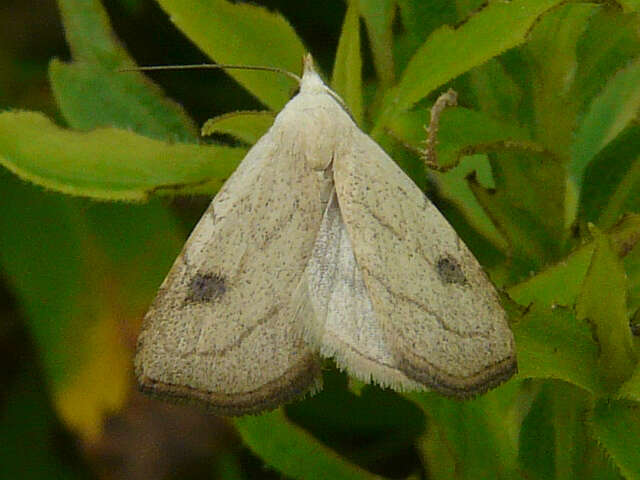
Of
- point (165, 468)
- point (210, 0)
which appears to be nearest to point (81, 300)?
point (165, 468)

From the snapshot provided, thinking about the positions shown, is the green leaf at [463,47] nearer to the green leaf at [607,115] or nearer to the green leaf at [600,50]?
the green leaf at [600,50]

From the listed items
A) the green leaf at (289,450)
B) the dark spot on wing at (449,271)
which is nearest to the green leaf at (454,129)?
the dark spot on wing at (449,271)

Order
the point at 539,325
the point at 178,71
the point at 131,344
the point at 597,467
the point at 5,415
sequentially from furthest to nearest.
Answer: the point at 178,71 → the point at 5,415 → the point at 131,344 → the point at 597,467 → the point at 539,325

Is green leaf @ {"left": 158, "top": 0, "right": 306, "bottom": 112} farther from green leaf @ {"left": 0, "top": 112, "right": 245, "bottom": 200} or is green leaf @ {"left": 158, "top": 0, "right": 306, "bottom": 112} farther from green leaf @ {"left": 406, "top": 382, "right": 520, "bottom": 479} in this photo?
green leaf @ {"left": 406, "top": 382, "right": 520, "bottom": 479}

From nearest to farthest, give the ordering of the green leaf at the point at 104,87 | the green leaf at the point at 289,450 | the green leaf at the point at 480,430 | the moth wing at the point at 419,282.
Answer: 1. the moth wing at the point at 419,282
2. the green leaf at the point at 480,430
3. the green leaf at the point at 289,450
4. the green leaf at the point at 104,87

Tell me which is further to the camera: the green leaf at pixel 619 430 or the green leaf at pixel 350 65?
the green leaf at pixel 350 65

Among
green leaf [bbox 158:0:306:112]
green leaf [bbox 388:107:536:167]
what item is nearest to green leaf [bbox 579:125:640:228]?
green leaf [bbox 388:107:536:167]

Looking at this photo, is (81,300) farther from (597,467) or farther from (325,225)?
(597,467)
